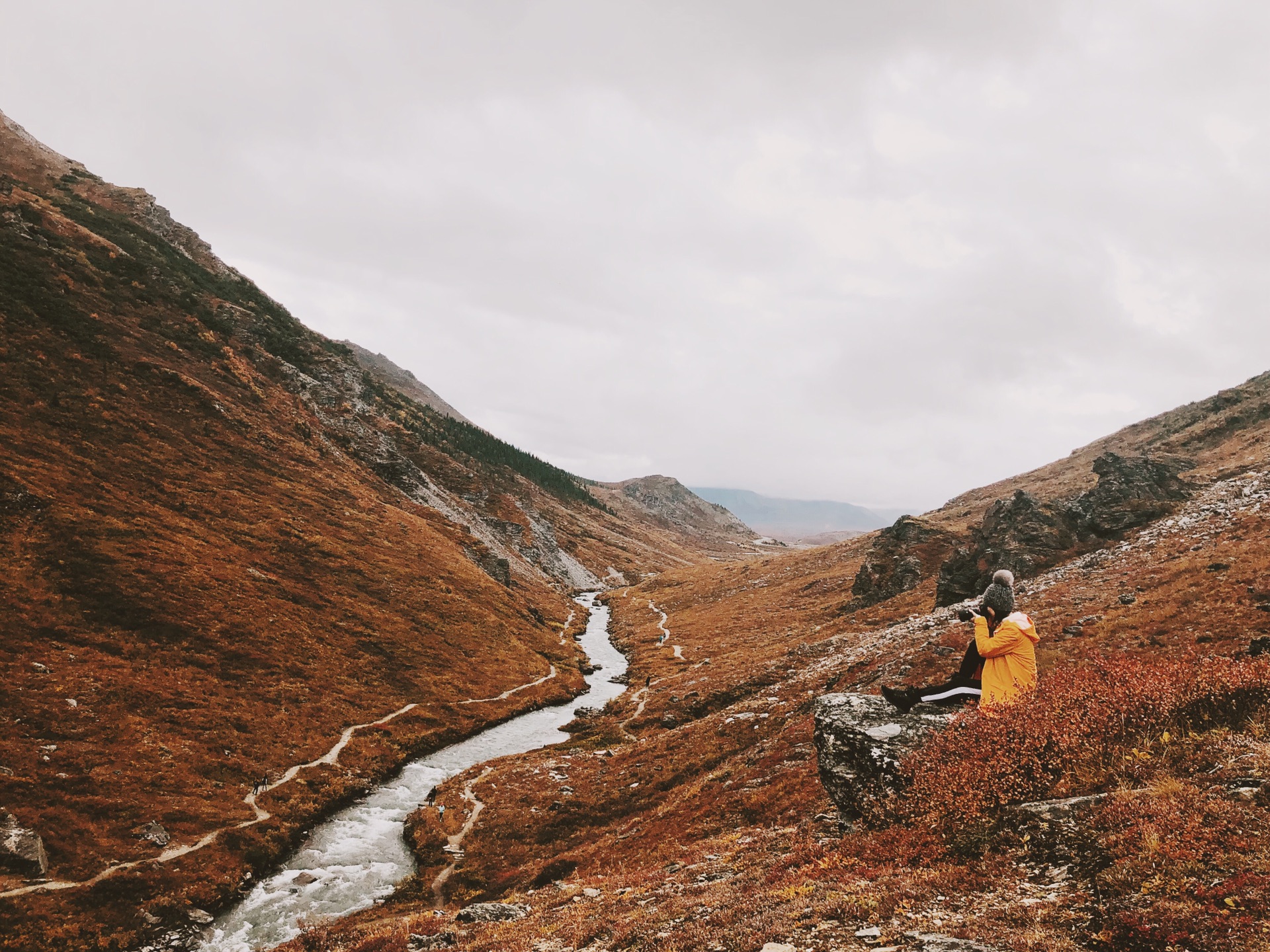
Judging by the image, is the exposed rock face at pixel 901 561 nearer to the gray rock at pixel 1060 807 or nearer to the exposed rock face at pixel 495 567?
the gray rock at pixel 1060 807

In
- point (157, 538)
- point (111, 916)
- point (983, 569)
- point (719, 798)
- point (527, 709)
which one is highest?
point (157, 538)

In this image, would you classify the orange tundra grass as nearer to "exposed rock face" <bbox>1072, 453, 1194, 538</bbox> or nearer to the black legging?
the black legging

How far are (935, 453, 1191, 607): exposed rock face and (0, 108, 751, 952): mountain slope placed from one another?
51020 mm

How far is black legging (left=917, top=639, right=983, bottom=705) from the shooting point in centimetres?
1385

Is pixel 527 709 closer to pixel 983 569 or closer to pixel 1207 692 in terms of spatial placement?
pixel 983 569

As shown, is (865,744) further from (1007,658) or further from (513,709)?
(513,709)

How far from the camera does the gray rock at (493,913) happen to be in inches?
758

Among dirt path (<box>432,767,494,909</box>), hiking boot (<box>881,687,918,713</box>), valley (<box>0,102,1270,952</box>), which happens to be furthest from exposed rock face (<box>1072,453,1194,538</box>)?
dirt path (<box>432,767,494,909</box>)

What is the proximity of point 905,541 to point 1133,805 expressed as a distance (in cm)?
7788

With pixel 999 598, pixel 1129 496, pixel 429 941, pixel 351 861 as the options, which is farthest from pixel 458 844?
pixel 1129 496

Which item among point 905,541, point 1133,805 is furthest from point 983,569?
point 1133,805

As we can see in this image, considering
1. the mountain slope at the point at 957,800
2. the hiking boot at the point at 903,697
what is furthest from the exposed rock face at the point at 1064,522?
the hiking boot at the point at 903,697

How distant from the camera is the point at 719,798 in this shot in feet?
92.2

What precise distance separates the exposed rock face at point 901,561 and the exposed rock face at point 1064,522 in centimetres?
1696
